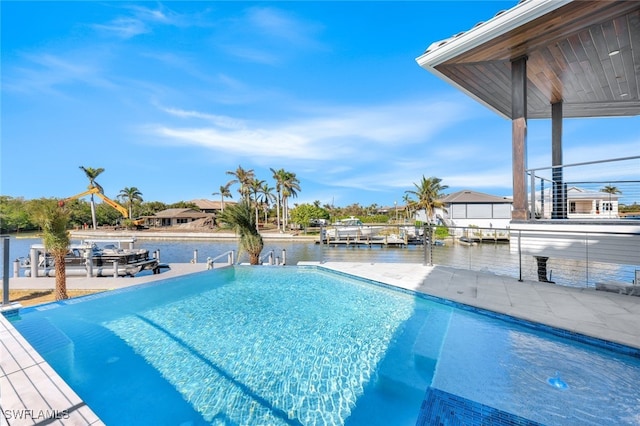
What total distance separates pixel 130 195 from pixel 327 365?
52.2 metres

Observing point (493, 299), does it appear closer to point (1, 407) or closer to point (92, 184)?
point (1, 407)

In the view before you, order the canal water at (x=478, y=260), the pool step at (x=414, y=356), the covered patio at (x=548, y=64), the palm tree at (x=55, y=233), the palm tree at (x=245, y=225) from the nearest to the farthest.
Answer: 1. the pool step at (x=414, y=356)
2. the covered patio at (x=548, y=64)
3. the palm tree at (x=55, y=233)
4. the canal water at (x=478, y=260)
5. the palm tree at (x=245, y=225)

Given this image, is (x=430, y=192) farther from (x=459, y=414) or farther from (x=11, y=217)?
(x=11, y=217)

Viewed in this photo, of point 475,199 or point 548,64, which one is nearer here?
point 548,64

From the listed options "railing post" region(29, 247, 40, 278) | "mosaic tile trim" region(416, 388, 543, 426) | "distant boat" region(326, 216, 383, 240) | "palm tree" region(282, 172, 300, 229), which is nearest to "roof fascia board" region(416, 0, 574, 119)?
"mosaic tile trim" region(416, 388, 543, 426)

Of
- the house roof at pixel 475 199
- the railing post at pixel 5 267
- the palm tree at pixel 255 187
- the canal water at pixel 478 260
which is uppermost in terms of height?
the palm tree at pixel 255 187

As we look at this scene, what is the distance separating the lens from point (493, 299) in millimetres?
4395

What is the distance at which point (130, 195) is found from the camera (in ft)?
146

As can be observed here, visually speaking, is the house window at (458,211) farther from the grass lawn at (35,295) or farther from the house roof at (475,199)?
the grass lawn at (35,295)

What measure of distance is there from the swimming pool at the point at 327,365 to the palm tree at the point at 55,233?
93cm

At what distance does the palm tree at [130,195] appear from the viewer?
4431cm

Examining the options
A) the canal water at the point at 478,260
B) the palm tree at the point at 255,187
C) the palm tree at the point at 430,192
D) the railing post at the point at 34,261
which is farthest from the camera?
the palm tree at the point at 255,187

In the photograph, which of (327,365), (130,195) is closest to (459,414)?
(327,365)

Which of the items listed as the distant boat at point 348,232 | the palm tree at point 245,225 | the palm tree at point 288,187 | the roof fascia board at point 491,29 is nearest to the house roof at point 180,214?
the palm tree at point 288,187
